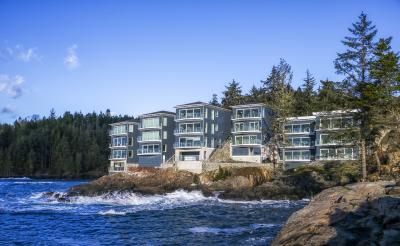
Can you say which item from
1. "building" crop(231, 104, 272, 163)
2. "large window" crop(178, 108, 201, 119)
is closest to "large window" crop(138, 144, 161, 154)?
"large window" crop(178, 108, 201, 119)

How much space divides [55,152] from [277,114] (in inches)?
3642

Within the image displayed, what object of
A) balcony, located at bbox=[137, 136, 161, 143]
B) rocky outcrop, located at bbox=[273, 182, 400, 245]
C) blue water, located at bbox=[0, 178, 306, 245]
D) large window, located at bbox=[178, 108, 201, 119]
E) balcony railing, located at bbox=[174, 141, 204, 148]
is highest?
large window, located at bbox=[178, 108, 201, 119]

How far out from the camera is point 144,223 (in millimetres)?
30891

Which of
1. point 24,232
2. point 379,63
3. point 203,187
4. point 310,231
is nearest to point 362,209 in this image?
point 310,231

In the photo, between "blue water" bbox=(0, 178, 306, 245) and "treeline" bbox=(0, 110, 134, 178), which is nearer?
"blue water" bbox=(0, 178, 306, 245)

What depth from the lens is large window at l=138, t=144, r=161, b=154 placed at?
252 feet

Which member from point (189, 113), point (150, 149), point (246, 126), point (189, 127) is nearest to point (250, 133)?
point (246, 126)

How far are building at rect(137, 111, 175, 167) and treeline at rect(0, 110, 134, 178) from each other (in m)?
53.6

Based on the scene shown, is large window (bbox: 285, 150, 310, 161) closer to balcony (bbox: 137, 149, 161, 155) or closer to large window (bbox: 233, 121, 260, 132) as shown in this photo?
large window (bbox: 233, 121, 260, 132)

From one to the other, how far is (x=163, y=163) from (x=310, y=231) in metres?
60.0

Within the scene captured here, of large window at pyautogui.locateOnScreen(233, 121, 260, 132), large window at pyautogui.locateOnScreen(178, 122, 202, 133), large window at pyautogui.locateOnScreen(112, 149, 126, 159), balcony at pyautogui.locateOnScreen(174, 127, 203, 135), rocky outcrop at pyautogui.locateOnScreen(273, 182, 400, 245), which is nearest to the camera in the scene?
rocky outcrop at pyautogui.locateOnScreen(273, 182, 400, 245)

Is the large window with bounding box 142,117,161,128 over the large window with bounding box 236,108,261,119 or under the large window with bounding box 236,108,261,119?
under

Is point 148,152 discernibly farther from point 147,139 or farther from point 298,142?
point 298,142

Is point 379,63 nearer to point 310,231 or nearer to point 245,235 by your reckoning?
point 245,235
